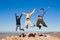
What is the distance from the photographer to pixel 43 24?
105ft

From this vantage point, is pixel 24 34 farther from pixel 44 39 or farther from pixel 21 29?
pixel 44 39

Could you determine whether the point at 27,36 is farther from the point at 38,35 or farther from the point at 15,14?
the point at 15,14

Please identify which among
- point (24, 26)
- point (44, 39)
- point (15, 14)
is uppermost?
point (15, 14)

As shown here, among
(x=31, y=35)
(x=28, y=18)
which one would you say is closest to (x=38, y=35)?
(x=31, y=35)

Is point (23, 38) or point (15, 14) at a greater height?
point (15, 14)

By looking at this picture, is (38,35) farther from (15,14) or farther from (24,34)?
(15,14)

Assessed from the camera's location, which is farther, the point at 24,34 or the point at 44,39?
the point at 24,34

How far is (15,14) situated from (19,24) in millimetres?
A: 1879

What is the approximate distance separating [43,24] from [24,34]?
4.10 meters

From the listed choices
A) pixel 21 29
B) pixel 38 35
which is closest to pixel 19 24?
pixel 21 29

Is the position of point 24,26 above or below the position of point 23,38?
above

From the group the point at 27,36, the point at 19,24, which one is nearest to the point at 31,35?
the point at 27,36

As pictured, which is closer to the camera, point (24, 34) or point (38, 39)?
point (38, 39)

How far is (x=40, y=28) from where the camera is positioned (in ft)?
103
